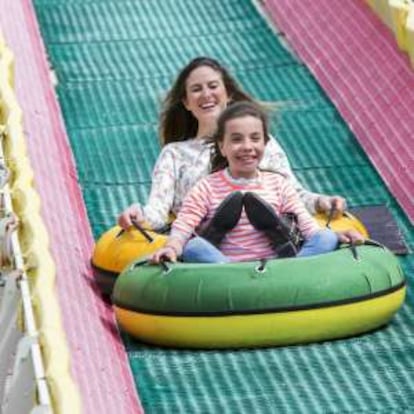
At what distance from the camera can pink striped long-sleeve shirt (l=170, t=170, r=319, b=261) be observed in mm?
4789

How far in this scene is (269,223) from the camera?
476 cm

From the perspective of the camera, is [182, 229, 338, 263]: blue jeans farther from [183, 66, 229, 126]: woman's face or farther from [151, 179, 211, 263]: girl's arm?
[183, 66, 229, 126]: woman's face

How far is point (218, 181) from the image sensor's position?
4.92 m

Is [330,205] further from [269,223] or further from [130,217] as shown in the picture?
[130,217]

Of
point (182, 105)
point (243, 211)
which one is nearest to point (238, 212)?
point (243, 211)

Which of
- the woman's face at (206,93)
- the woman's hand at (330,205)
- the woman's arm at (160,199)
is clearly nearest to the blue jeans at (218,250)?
the woman's hand at (330,205)

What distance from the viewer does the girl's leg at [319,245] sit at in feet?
15.6

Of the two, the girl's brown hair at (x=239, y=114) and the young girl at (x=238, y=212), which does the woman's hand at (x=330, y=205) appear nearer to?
the young girl at (x=238, y=212)

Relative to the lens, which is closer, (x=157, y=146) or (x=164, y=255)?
(x=164, y=255)

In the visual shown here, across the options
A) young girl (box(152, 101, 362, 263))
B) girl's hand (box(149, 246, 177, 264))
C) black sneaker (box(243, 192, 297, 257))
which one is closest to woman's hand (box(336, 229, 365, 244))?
young girl (box(152, 101, 362, 263))

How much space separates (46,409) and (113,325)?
1.68 meters

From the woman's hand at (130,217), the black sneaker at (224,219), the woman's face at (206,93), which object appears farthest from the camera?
the woman's face at (206,93)

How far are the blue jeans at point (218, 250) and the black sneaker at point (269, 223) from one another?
5 cm

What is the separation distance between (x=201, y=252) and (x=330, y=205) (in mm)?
589
